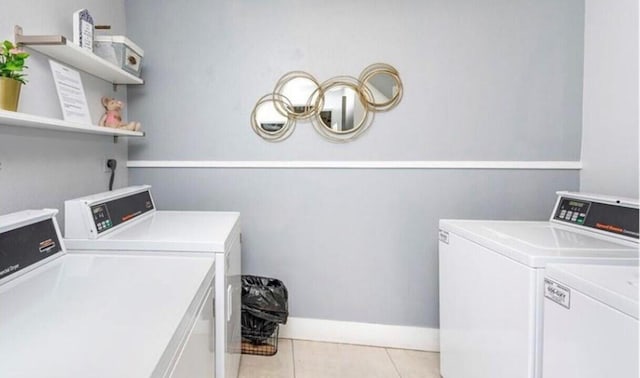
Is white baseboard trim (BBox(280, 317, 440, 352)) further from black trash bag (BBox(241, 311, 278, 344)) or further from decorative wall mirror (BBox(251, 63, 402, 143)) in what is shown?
decorative wall mirror (BBox(251, 63, 402, 143))

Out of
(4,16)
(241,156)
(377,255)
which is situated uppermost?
(4,16)

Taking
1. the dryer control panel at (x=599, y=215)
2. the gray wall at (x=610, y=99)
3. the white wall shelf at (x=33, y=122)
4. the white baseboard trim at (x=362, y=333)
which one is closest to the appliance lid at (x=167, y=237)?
the white wall shelf at (x=33, y=122)

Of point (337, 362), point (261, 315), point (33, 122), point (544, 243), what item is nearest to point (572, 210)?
point (544, 243)

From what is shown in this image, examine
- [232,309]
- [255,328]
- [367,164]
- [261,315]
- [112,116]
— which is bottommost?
[255,328]

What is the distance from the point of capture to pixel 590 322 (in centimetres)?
88

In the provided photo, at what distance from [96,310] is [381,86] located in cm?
192

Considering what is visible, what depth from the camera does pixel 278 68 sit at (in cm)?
217

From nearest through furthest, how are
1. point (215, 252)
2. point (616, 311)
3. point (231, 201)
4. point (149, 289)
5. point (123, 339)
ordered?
1. point (123, 339)
2. point (616, 311)
3. point (149, 289)
4. point (215, 252)
5. point (231, 201)

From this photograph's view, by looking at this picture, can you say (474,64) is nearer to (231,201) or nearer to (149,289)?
(231,201)

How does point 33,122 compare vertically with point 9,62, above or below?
below

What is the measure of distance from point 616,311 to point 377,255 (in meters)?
1.45

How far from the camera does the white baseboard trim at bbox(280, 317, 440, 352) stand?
2.16 m

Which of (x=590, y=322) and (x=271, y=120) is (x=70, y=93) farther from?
(x=590, y=322)

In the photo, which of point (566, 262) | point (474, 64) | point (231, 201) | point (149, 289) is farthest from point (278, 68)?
point (566, 262)
